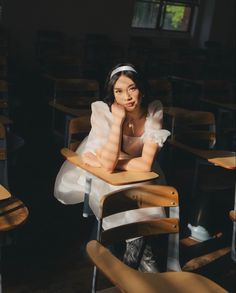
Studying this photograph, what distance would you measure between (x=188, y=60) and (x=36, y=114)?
8.80 feet

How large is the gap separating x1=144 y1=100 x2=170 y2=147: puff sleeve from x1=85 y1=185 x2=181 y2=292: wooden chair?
62 centimetres

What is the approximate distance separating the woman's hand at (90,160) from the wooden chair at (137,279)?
0.88 metres

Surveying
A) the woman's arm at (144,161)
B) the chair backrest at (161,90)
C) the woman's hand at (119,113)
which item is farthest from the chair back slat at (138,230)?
the chair backrest at (161,90)

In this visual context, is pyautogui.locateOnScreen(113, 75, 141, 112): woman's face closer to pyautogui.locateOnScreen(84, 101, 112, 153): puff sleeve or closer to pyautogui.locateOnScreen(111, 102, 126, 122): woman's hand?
pyautogui.locateOnScreen(111, 102, 126, 122): woman's hand

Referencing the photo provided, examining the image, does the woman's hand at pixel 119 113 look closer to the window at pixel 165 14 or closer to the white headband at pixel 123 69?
the white headband at pixel 123 69

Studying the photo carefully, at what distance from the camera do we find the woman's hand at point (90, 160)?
94.7 inches

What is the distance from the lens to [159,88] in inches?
177

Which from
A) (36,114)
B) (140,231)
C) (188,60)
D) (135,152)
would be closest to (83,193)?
(135,152)

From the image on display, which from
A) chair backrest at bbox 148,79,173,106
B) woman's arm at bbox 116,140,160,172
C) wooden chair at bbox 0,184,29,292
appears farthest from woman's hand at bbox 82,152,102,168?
chair backrest at bbox 148,79,173,106

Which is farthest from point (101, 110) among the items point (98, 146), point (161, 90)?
point (161, 90)

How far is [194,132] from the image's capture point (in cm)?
321

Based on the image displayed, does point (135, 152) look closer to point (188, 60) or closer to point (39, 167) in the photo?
point (39, 167)

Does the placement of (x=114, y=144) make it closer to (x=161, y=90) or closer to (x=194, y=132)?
(x=194, y=132)

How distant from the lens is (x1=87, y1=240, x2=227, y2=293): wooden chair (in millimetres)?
1324
